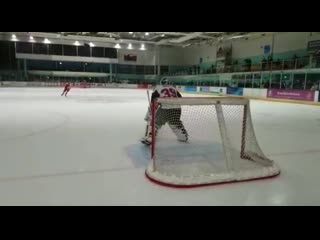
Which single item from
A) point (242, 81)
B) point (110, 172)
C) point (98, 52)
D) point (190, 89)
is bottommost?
point (110, 172)

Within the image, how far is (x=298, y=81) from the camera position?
48.7 feet

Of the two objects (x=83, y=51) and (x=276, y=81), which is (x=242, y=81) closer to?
(x=276, y=81)

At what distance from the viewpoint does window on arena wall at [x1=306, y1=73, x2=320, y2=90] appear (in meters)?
12.7

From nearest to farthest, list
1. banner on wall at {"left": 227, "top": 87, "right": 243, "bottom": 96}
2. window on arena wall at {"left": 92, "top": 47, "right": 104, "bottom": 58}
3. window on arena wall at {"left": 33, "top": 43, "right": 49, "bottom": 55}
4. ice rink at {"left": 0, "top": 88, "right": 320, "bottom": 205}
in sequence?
ice rink at {"left": 0, "top": 88, "right": 320, "bottom": 205}, banner on wall at {"left": 227, "top": 87, "right": 243, "bottom": 96}, window on arena wall at {"left": 33, "top": 43, "right": 49, "bottom": 55}, window on arena wall at {"left": 92, "top": 47, "right": 104, "bottom": 58}

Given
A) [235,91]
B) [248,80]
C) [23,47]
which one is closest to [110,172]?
[235,91]

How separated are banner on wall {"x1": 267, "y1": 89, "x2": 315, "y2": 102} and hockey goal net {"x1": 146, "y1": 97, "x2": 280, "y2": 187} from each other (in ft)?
33.1

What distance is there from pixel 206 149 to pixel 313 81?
1248 cm

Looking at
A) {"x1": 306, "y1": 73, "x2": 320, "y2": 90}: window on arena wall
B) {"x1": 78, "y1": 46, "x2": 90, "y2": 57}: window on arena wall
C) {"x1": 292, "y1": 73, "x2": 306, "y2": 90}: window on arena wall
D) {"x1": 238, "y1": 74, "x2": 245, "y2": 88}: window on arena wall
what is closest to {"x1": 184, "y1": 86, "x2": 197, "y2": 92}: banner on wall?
{"x1": 238, "y1": 74, "x2": 245, "y2": 88}: window on arena wall

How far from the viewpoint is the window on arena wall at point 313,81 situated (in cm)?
1271

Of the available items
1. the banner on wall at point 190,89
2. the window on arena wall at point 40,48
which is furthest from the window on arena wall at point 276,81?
the window on arena wall at point 40,48

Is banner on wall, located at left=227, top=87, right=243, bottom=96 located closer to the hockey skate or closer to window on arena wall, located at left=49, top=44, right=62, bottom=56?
the hockey skate

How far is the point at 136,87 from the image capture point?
28969 millimetres

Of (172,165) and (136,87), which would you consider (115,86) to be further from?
(172,165)
